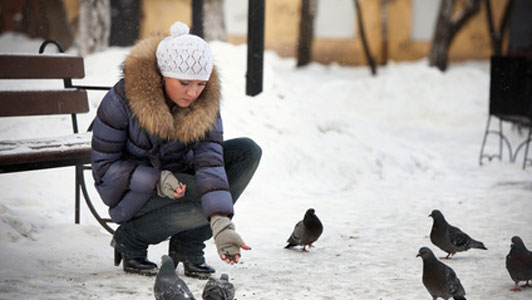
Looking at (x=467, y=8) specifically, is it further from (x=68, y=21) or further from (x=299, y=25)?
(x=68, y=21)

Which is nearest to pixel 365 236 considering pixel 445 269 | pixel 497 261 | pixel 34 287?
pixel 497 261

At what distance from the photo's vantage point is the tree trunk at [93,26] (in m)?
13.1

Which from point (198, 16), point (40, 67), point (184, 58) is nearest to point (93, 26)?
point (198, 16)

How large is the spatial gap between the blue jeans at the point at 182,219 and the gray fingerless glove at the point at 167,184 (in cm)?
16

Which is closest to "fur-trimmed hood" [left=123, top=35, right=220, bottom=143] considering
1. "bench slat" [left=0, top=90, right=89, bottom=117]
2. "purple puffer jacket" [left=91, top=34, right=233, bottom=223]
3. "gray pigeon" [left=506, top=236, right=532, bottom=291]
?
"purple puffer jacket" [left=91, top=34, right=233, bottom=223]

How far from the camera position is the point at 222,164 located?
4012mm

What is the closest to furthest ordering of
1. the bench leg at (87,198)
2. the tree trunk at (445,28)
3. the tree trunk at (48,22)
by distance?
1. the bench leg at (87,198)
2. the tree trunk at (445,28)
3. the tree trunk at (48,22)

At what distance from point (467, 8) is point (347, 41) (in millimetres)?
5926

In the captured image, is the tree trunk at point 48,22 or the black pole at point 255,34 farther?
the tree trunk at point 48,22

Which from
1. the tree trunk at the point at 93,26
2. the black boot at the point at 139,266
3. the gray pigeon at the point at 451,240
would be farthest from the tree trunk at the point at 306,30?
the black boot at the point at 139,266

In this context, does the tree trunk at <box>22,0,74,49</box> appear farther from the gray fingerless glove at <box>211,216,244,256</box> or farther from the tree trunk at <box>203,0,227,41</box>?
the gray fingerless glove at <box>211,216,244,256</box>

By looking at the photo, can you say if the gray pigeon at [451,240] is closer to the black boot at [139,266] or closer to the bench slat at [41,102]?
the black boot at [139,266]

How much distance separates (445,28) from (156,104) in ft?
50.6

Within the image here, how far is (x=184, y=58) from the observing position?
12.5 ft
